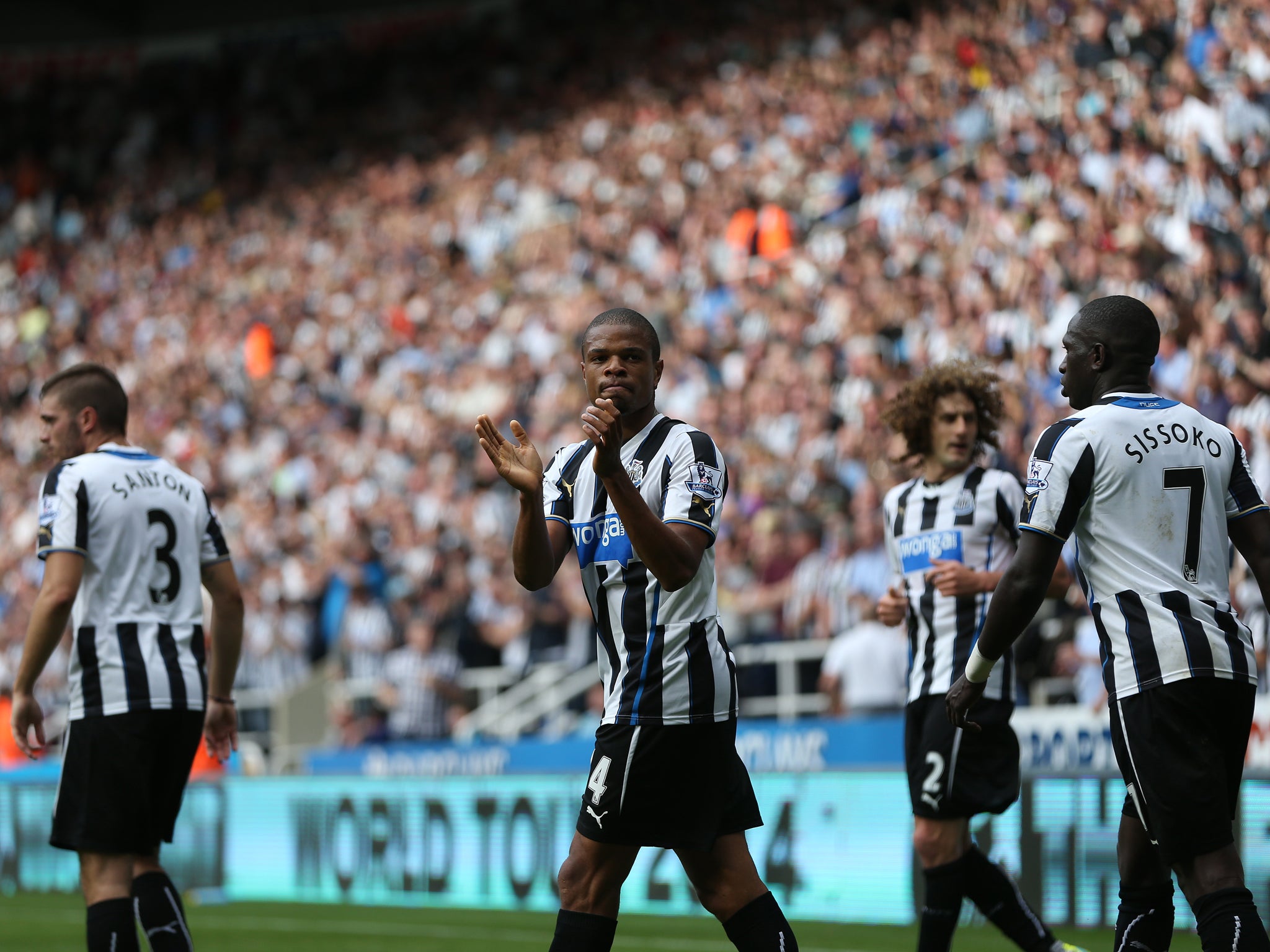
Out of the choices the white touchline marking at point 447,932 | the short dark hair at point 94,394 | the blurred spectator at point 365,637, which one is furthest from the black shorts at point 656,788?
the blurred spectator at point 365,637

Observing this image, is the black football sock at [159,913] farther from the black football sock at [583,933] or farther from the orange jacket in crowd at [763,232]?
the orange jacket in crowd at [763,232]

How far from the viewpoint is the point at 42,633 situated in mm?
5465

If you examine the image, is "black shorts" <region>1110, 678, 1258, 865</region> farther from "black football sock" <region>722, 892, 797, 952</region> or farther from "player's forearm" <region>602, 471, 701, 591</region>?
"player's forearm" <region>602, 471, 701, 591</region>

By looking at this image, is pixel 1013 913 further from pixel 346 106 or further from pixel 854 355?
pixel 346 106

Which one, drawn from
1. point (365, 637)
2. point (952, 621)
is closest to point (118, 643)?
point (952, 621)

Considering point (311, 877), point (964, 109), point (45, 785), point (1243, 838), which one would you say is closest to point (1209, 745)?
point (1243, 838)

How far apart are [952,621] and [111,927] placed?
3163 mm

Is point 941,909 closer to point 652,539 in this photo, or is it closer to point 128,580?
point 652,539

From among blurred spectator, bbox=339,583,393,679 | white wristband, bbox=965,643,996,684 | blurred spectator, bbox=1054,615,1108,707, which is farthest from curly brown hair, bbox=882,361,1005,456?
blurred spectator, bbox=339,583,393,679

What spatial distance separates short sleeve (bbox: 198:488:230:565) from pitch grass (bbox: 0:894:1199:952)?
3407mm

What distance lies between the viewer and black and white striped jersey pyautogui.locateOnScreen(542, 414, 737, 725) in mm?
4363

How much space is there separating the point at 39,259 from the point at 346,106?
224 inches

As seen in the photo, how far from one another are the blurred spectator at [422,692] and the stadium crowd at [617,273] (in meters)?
0.04

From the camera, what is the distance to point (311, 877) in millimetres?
12008
